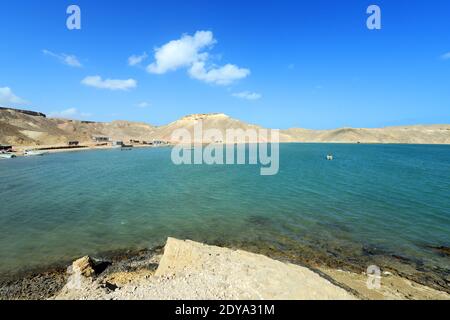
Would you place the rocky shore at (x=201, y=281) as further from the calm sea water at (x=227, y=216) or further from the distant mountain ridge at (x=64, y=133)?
the distant mountain ridge at (x=64, y=133)

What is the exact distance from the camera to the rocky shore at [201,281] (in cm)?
917

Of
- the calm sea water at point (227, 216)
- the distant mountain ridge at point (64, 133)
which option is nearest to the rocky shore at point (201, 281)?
the calm sea water at point (227, 216)

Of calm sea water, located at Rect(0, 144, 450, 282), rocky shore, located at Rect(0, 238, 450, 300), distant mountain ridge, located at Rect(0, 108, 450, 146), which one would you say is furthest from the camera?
distant mountain ridge, located at Rect(0, 108, 450, 146)

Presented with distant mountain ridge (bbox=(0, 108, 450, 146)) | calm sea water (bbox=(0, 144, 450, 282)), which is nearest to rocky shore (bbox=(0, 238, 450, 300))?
calm sea water (bbox=(0, 144, 450, 282))

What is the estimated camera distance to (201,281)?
9.88m

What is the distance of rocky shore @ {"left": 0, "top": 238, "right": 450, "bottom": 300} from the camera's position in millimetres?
9172

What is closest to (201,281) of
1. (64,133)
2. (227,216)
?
(227,216)

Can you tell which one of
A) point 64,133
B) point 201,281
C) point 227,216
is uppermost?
point 64,133

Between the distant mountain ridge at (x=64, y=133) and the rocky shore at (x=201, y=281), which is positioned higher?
the distant mountain ridge at (x=64, y=133)

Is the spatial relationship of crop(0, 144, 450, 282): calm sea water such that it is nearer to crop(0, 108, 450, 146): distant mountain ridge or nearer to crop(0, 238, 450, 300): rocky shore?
crop(0, 238, 450, 300): rocky shore

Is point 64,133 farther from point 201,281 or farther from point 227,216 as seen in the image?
point 201,281

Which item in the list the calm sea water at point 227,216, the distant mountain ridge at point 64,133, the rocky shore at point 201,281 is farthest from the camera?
the distant mountain ridge at point 64,133

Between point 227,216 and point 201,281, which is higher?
point 201,281
